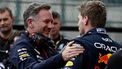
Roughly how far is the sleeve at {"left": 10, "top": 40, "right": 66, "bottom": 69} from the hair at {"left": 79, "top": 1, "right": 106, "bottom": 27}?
364mm

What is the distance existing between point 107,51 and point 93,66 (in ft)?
0.53

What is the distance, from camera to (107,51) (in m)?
3.21

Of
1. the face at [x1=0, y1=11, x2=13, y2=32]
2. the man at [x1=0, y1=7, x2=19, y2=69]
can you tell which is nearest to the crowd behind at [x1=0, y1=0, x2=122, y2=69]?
the man at [x1=0, y1=7, x2=19, y2=69]

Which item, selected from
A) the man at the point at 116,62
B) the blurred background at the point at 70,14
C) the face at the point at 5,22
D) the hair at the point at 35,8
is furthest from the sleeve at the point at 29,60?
the blurred background at the point at 70,14

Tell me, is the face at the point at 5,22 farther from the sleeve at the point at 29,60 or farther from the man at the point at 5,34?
the sleeve at the point at 29,60

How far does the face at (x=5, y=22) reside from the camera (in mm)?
5148

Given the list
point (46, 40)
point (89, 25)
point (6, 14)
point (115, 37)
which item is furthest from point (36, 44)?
point (115, 37)

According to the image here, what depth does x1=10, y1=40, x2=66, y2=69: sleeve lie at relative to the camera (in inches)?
128

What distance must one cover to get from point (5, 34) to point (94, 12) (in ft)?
6.62

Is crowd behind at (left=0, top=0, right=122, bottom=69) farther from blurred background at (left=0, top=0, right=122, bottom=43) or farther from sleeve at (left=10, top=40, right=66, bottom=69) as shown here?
blurred background at (left=0, top=0, right=122, bottom=43)

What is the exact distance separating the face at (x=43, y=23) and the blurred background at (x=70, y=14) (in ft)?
16.1

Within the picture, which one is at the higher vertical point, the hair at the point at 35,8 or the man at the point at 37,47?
the hair at the point at 35,8

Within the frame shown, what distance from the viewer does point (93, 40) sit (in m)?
3.19

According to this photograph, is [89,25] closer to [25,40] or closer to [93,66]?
[93,66]
